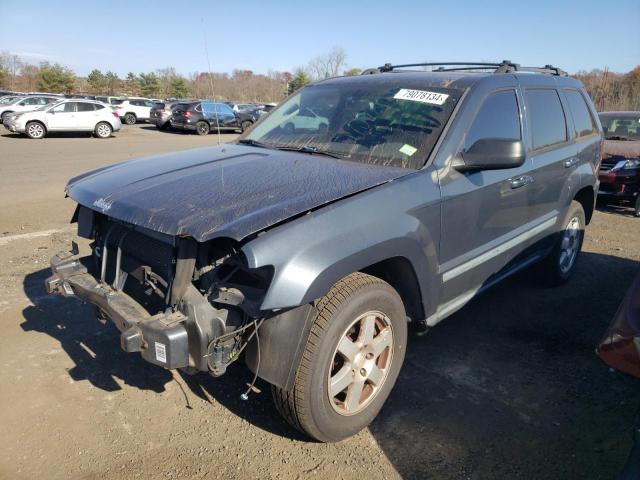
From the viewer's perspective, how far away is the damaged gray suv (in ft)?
7.45

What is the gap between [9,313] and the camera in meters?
4.12

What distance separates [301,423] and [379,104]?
7.05 feet

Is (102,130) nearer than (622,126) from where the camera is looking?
No

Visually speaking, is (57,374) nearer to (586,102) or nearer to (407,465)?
(407,465)

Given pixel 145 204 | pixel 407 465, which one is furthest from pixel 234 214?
pixel 407 465

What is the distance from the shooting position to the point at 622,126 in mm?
9477

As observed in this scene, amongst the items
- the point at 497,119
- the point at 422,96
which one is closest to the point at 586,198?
the point at 497,119

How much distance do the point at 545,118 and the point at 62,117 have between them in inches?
819

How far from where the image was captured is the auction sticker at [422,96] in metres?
3.29

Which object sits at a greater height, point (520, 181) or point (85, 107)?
point (85, 107)

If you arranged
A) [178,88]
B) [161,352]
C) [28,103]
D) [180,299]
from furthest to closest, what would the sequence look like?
[178,88]
[28,103]
[180,299]
[161,352]

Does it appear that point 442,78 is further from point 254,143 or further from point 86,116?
A: point 86,116

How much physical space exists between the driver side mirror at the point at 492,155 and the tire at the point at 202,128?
2238 cm

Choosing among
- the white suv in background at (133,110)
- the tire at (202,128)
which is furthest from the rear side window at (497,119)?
the white suv in background at (133,110)
